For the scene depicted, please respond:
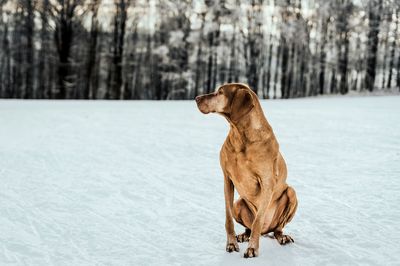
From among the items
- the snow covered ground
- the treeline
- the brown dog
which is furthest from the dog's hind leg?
the treeline

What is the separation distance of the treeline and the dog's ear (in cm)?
3122

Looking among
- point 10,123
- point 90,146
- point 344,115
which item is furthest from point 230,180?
point 344,115

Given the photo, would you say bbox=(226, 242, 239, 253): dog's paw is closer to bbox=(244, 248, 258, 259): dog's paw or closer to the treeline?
bbox=(244, 248, 258, 259): dog's paw

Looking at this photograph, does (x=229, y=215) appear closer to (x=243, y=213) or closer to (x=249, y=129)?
(x=243, y=213)

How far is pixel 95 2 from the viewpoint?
116ft

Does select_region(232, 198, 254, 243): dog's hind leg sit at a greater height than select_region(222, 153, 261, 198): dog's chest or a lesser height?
lesser

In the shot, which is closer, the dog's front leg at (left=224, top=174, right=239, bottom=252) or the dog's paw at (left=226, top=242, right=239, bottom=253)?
the dog's front leg at (left=224, top=174, right=239, bottom=252)

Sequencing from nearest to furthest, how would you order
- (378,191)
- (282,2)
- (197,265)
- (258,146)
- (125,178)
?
1. (258,146)
2. (197,265)
3. (378,191)
4. (125,178)
5. (282,2)

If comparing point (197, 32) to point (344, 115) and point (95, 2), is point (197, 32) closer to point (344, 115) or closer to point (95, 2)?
point (95, 2)

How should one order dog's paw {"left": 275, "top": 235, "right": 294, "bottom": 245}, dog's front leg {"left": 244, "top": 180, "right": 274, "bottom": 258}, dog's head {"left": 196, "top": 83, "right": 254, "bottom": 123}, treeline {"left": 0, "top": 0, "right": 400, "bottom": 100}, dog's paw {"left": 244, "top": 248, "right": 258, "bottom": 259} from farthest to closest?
treeline {"left": 0, "top": 0, "right": 400, "bottom": 100}, dog's paw {"left": 275, "top": 235, "right": 294, "bottom": 245}, dog's paw {"left": 244, "top": 248, "right": 258, "bottom": 259}, dog's front leg {"left": 244, "top": 180, "right": 274, "bottom": 258}, dog's head {"left": 196, "top": 83, "right": 254, "bottom": 123}

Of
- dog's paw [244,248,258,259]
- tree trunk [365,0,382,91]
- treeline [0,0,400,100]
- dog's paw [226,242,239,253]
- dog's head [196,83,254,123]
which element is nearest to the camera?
dog's head [196,83,254,123]

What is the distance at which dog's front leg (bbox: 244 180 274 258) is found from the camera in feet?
10.0

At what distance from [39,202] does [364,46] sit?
43164 millimetres

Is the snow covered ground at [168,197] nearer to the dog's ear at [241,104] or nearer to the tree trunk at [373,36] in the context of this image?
the dog's ear at [241,104]
